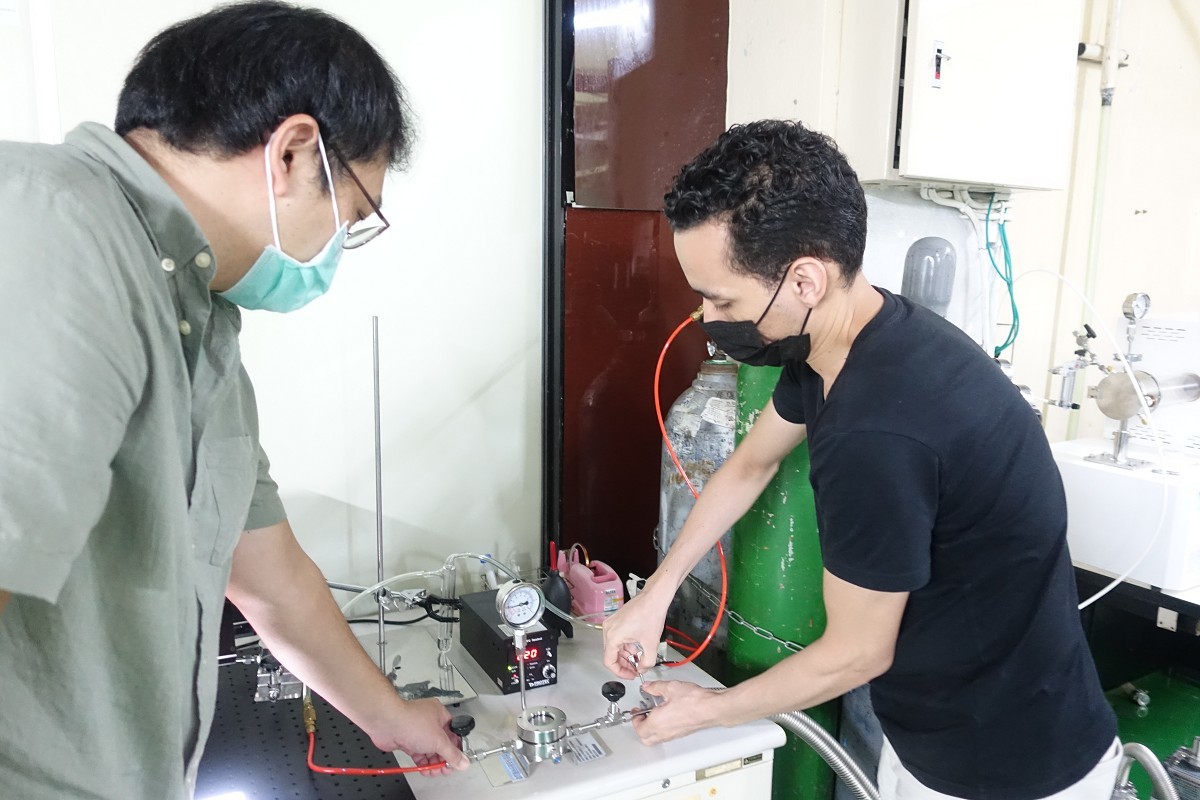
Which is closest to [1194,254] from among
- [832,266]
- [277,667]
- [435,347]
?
[832,266]

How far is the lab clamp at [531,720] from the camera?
1.12m

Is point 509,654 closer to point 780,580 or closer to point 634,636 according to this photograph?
point 634,636

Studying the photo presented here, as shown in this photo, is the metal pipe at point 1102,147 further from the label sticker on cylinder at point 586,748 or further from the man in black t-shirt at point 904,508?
the label sticker on cylinder at point 586,748

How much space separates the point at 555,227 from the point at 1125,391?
122cm

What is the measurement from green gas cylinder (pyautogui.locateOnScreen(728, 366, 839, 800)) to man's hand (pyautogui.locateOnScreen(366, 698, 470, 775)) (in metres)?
0.61

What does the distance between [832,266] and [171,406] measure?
78 cm

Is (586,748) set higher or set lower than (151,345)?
lower

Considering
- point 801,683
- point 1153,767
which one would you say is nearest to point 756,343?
point 801,683

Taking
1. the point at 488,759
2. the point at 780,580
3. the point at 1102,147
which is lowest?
the point at 488,759

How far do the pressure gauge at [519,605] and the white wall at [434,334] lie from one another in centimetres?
57

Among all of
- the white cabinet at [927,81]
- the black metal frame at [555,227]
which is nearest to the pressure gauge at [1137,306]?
the white cabinet at [927,81]

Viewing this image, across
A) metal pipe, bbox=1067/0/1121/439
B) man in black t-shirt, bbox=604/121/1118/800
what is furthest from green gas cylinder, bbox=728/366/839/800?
metal pipe, bbox=1067/0/1121/439

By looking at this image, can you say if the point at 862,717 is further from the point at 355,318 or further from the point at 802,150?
the point at 355,318

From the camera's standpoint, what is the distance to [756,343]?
3.65 feet
